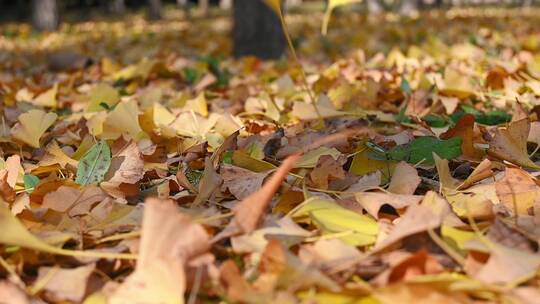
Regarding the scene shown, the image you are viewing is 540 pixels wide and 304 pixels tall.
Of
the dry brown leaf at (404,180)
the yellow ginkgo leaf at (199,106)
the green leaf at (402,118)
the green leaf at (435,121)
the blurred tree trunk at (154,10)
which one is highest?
the dry brown leaf at (404,180)

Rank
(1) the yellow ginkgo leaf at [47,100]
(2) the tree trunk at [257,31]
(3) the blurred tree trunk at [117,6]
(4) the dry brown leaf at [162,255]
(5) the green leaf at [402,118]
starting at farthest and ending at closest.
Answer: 1. (3) the blurred tree trunk at [117,6]
2. (2) the tree trunk at [257,31]
3. (1) the yellow ginkgo leaf at [47,100]
4. (5) the green leaf at [402,118]
5. (4) the dry brown leaf at [162,255]

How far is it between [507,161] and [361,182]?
0.82 feet

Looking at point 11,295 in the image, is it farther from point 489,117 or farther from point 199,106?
point 489,117

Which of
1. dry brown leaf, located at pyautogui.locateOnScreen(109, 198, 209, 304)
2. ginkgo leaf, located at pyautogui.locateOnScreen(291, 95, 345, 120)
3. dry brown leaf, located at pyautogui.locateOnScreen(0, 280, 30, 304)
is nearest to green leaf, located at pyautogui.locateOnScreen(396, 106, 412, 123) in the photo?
ginkgo leaf, located at pyautogui.locateOnScreen(291, 95, 345, 120)

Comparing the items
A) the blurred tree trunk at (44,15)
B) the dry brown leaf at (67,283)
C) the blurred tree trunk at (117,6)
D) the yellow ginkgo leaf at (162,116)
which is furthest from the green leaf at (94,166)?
the blurred tree trunk at (117,6)

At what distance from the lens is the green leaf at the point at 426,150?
104cm

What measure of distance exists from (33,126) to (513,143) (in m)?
0.82

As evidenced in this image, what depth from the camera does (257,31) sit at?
11.7 ft

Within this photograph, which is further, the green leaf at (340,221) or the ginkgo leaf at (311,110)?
the ginkgo leaf at (311,110)

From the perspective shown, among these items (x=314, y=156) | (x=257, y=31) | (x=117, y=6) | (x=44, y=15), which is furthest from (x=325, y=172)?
(x=117, y=6)

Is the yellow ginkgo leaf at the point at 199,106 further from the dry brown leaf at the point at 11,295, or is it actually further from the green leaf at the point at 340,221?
the dry brown leaf at the point at 11,295

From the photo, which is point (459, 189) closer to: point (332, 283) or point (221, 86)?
point (332, 283)

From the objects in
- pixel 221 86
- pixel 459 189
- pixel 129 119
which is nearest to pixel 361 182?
pixel 459 189

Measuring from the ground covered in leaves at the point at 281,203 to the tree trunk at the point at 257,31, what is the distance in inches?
76.9
